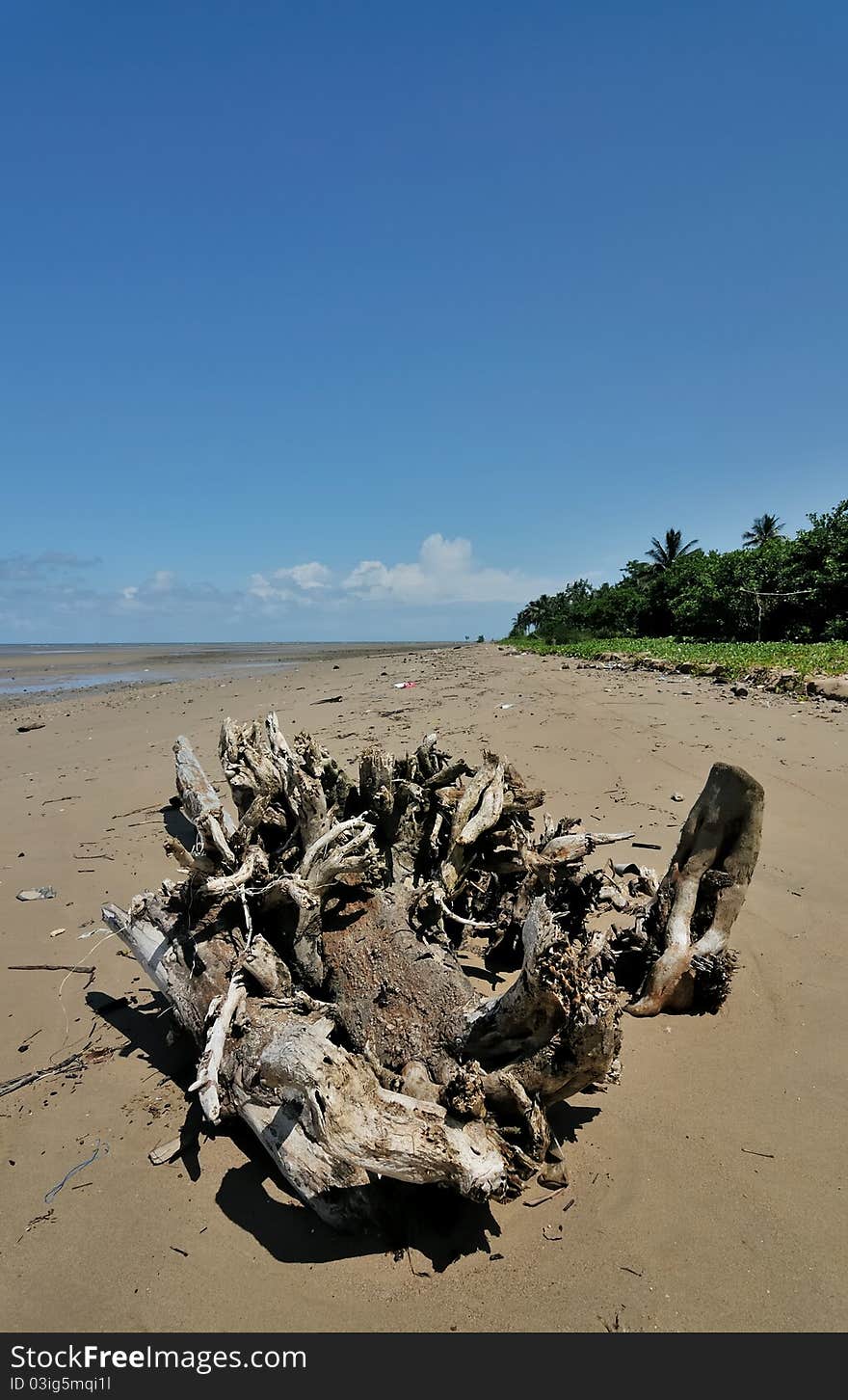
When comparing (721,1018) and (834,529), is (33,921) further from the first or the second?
(834,529)

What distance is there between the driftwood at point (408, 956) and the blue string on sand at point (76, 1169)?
538 millimetres

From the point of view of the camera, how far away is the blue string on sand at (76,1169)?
249 cm

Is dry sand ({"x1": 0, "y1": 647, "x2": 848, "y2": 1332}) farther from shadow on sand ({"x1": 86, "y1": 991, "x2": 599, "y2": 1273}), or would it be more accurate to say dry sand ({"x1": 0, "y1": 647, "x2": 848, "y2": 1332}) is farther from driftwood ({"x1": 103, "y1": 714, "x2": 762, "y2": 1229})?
driftwood ({"x1": 103, "y1": 714, "x2": 762, "y2": 1229})

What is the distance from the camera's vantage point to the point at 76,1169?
2607 mm

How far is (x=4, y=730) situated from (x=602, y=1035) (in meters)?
14.0

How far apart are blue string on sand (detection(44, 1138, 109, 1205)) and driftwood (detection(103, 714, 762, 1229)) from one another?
0.54 m

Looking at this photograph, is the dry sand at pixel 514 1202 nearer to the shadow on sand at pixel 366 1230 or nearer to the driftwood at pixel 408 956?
the shadow on sand at pixel 366 1230

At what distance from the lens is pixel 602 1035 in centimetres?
220

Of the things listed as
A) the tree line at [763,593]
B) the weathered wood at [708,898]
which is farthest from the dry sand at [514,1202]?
the tree line at [763,593]

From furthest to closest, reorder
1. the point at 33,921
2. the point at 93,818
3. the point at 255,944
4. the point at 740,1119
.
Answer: the point at 93,818
the point at 33,921
the point at 255,944
the point at 740,1119

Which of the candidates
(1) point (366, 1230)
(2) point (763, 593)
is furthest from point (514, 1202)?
(2) point (763, 593)

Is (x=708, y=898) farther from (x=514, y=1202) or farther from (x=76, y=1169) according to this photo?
A: (x=76, y=1169)

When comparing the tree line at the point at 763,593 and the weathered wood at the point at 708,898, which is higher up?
the tree line at the point at 763,593
